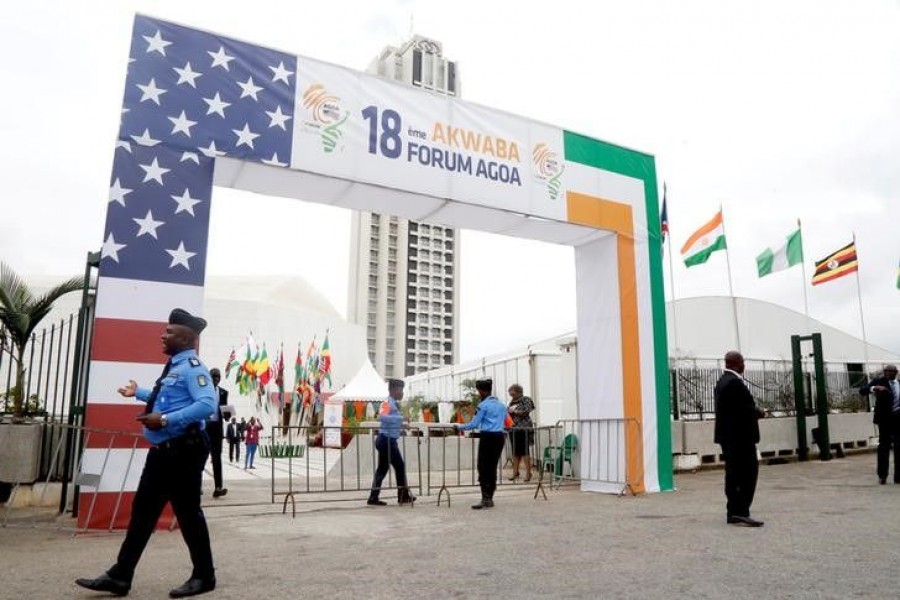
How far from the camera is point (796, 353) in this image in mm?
14352

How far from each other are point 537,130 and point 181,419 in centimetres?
762

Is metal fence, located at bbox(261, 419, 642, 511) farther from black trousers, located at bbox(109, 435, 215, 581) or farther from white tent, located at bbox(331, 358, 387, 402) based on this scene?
white tent, located at bbox(331, 358, 387, 402)

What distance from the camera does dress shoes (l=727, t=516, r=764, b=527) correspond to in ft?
20.5

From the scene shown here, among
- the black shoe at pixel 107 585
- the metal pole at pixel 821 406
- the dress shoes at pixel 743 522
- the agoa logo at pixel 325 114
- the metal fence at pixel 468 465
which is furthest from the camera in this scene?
the metal pole at pixel 821 406

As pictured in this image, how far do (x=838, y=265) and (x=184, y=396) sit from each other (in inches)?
780

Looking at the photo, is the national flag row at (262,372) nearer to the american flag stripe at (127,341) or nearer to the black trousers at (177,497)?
the american flag stripe at (127,341)

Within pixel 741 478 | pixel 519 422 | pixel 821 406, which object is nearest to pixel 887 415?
pixel 741 478

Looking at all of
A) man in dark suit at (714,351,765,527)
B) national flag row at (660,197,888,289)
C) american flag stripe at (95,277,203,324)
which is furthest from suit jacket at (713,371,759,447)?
national flag row at (660,197,888,289)

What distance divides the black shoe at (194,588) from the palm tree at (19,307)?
6.01 meters

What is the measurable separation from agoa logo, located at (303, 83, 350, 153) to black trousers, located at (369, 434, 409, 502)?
156 inches

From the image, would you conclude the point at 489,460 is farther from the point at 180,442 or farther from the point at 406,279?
the point at 406,279

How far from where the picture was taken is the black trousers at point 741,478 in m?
6.42

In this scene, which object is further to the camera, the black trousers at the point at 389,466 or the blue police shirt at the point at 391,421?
the blue police shirt at the point at 391,421

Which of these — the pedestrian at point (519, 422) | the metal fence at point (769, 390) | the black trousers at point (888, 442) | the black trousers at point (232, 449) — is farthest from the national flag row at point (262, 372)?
the black trousers at point (888, 442)
